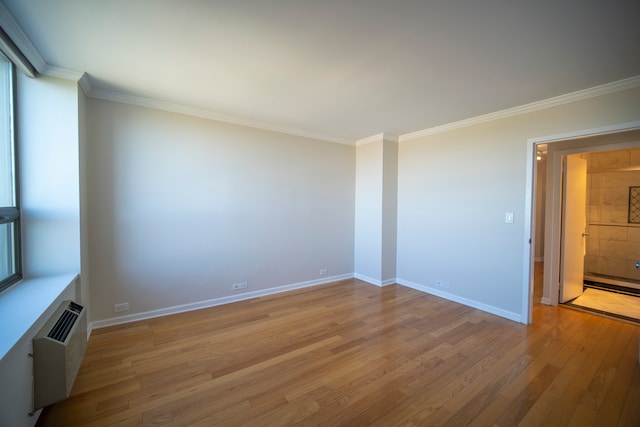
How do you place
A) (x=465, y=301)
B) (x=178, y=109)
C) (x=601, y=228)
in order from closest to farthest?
A: 1. (x=178, y=109)
2. (x=465, y=301)
3. (x=601, y=228)

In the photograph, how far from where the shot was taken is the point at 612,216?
5.05 metres

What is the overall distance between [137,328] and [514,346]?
3.91 meters

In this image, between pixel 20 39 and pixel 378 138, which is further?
pixel 378 138

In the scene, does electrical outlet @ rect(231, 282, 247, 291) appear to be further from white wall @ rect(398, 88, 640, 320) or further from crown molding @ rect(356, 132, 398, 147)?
crown molding @ rect(356, 132, 398, 147)

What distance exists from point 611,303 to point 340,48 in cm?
498

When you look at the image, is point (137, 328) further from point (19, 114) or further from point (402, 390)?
point (402, 390)

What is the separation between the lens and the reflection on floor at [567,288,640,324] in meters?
3.24

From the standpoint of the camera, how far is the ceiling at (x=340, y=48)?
5.12 feet

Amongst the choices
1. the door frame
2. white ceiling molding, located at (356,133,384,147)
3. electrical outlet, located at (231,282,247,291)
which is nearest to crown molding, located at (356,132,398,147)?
white ceiling molding, located at (356,133,384,147)

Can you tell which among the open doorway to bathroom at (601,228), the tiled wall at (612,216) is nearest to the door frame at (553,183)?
the open doorway to bathroom at (601,228)

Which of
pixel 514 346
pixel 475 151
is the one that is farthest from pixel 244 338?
pixel 475 151

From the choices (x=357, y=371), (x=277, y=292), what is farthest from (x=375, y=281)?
(x=357, y=371)

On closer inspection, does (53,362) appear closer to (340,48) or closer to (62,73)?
(62,73)

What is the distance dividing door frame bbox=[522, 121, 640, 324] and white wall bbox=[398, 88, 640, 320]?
0.20 ft
